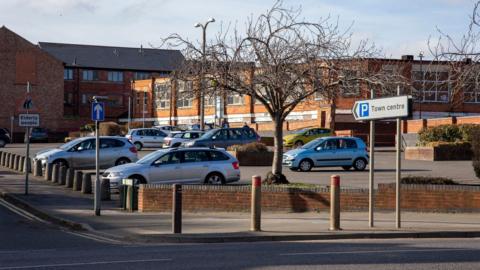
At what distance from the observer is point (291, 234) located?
1638 cm

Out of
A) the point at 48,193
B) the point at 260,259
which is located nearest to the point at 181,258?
the point at 260,259

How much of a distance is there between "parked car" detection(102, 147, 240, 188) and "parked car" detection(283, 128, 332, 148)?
77.9 ft

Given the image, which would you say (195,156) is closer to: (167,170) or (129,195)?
(167,170)

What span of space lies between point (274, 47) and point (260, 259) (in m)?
10.1

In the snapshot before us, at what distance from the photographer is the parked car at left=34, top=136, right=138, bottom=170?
3294cm

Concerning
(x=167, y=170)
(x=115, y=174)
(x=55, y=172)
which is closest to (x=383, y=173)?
(x=167, y=170)

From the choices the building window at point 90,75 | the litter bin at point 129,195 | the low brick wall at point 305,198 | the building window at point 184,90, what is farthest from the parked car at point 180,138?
the building window at point 90,75

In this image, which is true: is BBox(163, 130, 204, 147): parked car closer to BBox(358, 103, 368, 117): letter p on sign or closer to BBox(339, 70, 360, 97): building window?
BBox(339, 70, 360, 97): building window

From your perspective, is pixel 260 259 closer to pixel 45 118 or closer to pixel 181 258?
pixel 181 258

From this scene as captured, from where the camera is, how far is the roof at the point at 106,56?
9325 cm

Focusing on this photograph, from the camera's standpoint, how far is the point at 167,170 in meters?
24.7

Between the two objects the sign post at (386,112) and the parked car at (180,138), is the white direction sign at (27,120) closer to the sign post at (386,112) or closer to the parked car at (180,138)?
the sign post at (386,112)

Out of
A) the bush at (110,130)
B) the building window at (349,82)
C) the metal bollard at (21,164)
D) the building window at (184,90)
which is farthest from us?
the bush at (110,130)

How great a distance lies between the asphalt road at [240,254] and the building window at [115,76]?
257 ft
